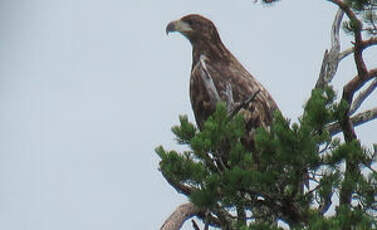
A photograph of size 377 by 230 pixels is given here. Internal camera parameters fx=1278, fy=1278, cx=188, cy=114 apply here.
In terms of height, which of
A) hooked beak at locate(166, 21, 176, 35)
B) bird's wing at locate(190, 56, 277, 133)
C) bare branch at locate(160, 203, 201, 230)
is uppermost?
hooked beak at locate(166, 21, 176, 35)

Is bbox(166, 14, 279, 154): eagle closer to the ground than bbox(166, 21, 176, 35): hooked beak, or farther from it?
closer to the ground

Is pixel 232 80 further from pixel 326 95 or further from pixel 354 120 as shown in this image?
pixel 326 95

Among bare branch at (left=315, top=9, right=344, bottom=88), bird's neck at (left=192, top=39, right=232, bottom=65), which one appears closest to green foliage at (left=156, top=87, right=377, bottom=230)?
bare branch at (left=315, top=9, right=344, bottom=88)

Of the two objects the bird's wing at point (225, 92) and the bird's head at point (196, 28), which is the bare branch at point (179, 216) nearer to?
the bird's wing at point (225, 92)

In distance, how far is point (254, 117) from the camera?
10008mm

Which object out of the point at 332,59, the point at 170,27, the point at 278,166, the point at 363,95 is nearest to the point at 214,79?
the point at 170,27

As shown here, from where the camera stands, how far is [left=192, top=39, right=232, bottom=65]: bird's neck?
435 inches

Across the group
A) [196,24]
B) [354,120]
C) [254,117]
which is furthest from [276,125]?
[196,24]

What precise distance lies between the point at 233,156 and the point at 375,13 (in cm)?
134

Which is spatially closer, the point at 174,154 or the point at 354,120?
the point at 174,154

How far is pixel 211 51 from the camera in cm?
1110

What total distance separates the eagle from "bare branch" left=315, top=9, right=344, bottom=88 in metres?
0.82

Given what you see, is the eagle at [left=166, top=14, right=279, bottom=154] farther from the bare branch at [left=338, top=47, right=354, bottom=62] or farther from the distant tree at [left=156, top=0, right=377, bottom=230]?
the distant tree at [left=156, top=0, right=377, bottom=230]

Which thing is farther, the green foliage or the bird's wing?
the bird's wing
